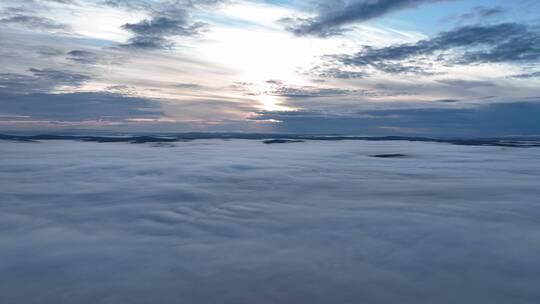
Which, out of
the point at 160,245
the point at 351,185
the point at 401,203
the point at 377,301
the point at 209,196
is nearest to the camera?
the point at 377,301

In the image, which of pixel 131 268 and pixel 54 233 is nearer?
pixel 131 268

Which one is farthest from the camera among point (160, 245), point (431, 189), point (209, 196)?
point (431, 189)

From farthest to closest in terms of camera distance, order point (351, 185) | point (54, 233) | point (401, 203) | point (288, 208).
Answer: point (351, 185), point (401, 203), point (288, 208), point (54, 233)

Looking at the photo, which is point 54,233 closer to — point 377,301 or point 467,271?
point 377,301

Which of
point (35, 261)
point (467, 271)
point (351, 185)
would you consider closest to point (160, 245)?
point (35, 261)

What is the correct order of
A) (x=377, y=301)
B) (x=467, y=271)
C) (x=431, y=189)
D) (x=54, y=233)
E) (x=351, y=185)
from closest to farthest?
(x=377, y=301), (x=467, y=271), (x=54, y=233), (x=431, y=189), (x=351, y=185)

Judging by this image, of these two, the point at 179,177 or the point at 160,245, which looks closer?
the point at 160,245

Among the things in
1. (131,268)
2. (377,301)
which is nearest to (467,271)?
(377,301)

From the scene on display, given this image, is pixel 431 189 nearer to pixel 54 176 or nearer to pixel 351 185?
pixel 351 185
